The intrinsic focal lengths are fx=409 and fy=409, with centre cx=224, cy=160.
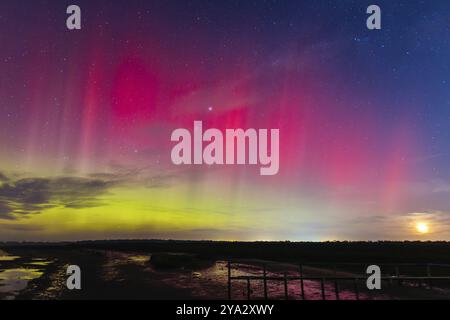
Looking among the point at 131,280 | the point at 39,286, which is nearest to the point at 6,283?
the point at 39,286

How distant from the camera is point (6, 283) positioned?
92.1ft
